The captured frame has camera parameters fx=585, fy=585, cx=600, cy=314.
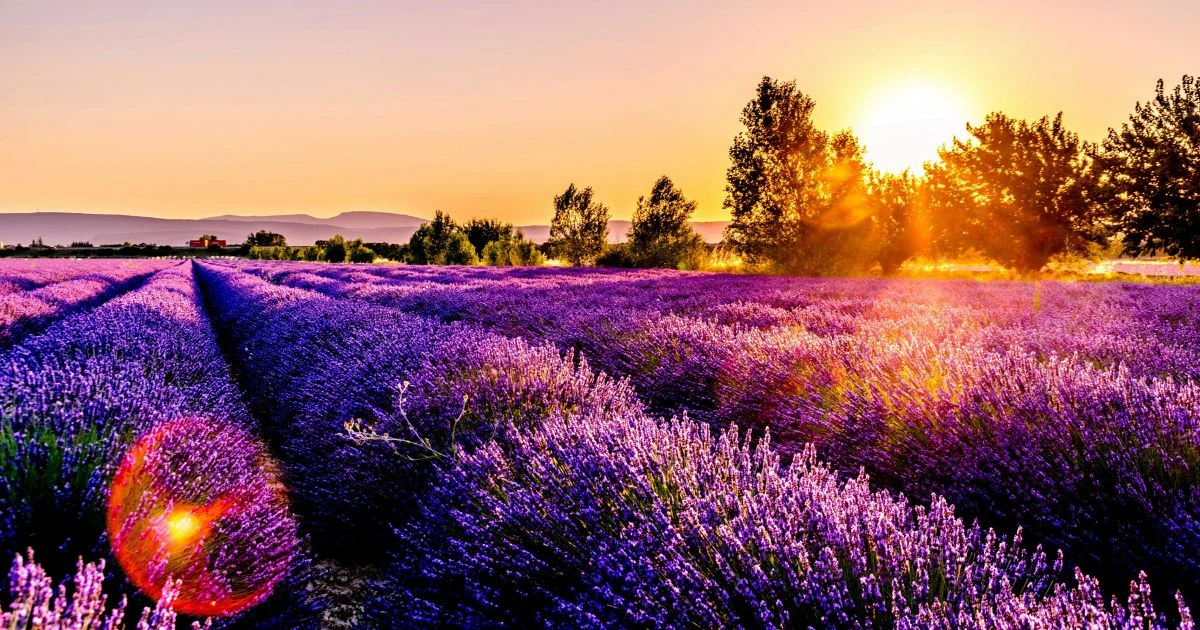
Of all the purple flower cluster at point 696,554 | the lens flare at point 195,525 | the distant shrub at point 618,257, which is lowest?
the lens flare at point 195,525

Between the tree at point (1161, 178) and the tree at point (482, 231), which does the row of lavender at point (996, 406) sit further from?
the tree at point (482, 231)

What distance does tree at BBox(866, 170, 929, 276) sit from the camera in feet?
84.5

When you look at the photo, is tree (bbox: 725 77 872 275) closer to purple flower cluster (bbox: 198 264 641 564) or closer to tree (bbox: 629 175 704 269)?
tree (bbox: 629 175 704 269)

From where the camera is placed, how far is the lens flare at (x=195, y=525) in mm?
1393

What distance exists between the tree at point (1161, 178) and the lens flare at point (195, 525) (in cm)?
2268

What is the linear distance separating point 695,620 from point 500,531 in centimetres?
58

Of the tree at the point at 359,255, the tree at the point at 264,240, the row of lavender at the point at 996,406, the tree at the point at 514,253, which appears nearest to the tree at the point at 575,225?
the tree at the point at 514,253

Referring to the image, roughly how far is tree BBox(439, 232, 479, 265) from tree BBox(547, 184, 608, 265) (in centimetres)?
580

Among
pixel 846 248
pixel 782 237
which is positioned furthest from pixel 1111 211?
pixel 782 237

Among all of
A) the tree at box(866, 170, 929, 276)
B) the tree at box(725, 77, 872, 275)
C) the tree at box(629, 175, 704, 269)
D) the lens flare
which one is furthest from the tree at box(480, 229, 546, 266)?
the lens flare

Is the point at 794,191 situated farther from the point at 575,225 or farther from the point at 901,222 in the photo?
the point at 575,225

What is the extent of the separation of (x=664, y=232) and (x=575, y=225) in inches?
413

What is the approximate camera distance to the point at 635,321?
4.54 m

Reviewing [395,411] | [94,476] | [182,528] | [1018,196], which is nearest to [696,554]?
[182,528]
